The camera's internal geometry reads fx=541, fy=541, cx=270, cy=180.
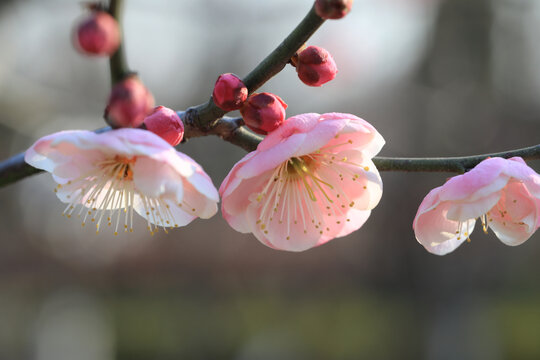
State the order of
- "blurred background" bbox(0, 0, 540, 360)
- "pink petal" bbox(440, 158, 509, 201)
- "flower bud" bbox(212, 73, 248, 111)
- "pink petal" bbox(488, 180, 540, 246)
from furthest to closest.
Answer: "blurred background" bbox(0, 0, 540, 360), "pink petal" bbox(488, 180, 540, 246), "pink petal" bbox(440, 158, 509, 201), "flower bud" bbox(212, 73, 248, 111)

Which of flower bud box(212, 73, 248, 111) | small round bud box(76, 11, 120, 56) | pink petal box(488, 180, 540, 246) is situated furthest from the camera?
pink petal box(488, 180, 540, 246)

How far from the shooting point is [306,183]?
1.25 metres

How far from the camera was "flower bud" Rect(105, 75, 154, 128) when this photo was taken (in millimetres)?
724

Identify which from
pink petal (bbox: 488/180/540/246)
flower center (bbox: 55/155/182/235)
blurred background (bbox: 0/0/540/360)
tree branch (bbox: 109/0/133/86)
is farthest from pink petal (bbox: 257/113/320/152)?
blurred background (bbox: 0/0/540/360)

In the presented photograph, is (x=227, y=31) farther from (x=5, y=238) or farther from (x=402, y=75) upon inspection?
(x=5, y=238)

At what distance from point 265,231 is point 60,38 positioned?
6501 mm

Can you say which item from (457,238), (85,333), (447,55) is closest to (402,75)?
(447,55)

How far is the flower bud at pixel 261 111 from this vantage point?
100cm

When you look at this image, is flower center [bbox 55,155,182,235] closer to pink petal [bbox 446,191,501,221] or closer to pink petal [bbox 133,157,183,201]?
pink petal [bbox 133,157,183,201]

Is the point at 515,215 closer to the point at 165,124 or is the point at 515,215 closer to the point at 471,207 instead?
the point at 471,207

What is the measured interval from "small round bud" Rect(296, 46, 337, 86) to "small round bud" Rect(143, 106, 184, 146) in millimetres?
249

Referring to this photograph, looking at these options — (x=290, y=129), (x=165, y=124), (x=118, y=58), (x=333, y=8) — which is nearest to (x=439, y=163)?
(x=290, y=129)

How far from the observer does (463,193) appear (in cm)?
105

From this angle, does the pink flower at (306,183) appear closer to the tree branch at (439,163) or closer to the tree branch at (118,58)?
the tree branch at (439,163)
